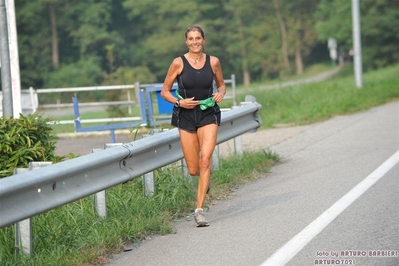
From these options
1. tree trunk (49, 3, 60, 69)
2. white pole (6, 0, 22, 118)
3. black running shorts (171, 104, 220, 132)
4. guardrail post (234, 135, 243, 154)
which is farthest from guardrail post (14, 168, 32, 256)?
Result: tree trunk (49, 3, 60, 69)

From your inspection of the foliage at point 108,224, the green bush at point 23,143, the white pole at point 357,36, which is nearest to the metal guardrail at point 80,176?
the foliage at point 108,224

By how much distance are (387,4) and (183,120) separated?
247ft

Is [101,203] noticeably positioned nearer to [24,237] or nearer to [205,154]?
[205,154]

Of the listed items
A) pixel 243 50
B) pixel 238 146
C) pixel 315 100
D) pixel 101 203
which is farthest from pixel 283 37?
pixel 101 203

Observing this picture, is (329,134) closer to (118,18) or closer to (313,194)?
(313,194)

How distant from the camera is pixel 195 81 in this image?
904 centimetres

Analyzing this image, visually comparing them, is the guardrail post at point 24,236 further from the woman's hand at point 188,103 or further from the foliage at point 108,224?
the woman's hand at point 188,103

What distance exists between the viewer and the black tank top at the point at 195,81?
9.04 metres

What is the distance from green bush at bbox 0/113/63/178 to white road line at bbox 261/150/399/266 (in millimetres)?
3190

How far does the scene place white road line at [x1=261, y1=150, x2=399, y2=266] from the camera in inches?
285

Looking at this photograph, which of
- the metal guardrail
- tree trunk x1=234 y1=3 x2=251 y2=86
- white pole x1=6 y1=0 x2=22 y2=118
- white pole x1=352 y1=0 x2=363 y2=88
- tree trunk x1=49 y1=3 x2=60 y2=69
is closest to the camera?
the metal guardrail

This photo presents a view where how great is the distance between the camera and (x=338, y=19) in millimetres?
89688

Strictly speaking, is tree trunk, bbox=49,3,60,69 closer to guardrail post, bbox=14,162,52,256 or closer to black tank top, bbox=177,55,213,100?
black tank top, bbox=177,55,213,100

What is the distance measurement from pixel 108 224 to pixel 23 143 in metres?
2.46
